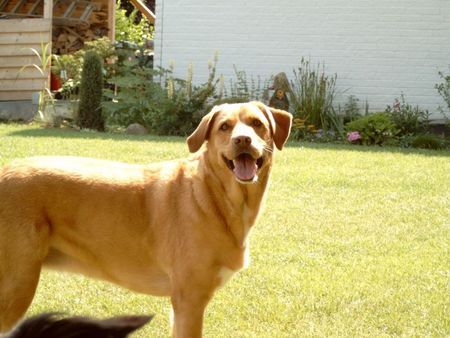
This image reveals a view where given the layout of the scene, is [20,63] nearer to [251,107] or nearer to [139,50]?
[139,50]

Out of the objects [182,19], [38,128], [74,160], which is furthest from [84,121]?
[74,160]

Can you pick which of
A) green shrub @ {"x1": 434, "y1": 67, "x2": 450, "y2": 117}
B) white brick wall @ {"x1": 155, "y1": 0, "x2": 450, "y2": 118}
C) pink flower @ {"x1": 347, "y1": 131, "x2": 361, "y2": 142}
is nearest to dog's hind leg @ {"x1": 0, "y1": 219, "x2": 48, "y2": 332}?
pink flower @ {"x1": 347, "y1": 131, "x2": 361, "y2": 142}

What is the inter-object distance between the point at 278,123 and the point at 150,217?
962mm

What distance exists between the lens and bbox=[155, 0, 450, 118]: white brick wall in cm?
1688

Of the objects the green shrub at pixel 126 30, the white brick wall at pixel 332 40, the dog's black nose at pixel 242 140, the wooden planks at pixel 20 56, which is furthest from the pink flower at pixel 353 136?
the green shrub at pixel 126 30

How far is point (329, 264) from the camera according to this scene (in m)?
6.33

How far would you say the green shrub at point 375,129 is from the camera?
13984 mm

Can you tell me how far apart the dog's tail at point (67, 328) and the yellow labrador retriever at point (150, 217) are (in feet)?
7.47

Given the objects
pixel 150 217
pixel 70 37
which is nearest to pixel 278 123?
pixel 150 217

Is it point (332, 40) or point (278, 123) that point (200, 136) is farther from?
point (332, 40)

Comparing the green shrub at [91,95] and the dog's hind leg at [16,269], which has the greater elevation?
the green shrub at [91,95]

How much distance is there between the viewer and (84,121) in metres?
14.5

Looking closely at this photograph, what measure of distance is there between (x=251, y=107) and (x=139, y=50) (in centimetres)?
1528

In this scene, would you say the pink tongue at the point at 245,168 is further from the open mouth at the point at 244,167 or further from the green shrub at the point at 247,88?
the green shrub at the point at 247,88
